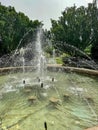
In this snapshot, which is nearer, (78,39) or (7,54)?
(78,39)

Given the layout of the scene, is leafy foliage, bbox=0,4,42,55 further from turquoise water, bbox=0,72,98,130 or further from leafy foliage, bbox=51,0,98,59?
turquoise water, bbox=0,72,98,130

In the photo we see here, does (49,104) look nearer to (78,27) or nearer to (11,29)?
(78,27)

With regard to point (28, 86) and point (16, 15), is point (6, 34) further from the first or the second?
point (28, 86)

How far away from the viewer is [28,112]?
7574mm

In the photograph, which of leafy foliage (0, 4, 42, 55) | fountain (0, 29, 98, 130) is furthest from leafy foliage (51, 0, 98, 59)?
fountain (0, 29, 98, 130)

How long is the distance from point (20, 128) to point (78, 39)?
44.0 feet

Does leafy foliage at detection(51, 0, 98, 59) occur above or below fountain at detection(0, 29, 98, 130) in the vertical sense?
above

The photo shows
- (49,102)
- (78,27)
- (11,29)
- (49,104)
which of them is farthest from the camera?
(11,29)

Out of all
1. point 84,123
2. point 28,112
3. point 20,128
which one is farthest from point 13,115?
point 84,123

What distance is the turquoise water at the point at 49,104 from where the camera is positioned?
6.75 m

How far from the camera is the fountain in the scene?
6.79 meters

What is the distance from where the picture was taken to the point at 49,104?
8211 mm

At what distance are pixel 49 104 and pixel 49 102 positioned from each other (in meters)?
0.18

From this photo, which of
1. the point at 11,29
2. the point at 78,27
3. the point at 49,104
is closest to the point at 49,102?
the point at 49,104
